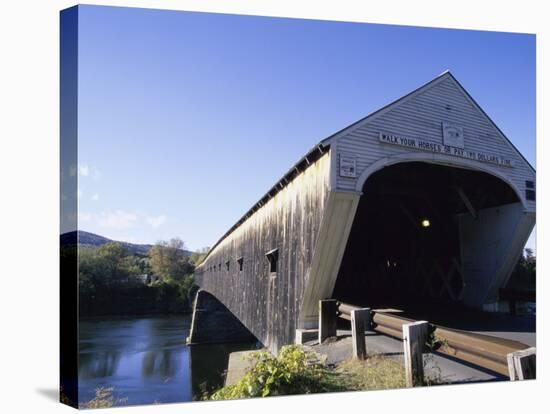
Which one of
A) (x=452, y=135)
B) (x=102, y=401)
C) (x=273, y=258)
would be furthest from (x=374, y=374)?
(x=452, y=135)

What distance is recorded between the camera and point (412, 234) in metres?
12.7

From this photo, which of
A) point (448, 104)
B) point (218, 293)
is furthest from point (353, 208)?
point (218, 293)

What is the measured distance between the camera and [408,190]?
11031 millimetres

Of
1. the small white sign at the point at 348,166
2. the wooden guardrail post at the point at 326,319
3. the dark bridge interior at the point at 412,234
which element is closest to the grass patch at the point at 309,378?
the wooden guardrail post at the point at 326,319

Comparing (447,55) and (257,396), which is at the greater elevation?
(447,55)

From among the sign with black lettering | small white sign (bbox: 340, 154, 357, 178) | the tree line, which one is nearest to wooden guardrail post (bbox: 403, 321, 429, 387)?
small white sign (bbox: 340, 154, 357, 178)

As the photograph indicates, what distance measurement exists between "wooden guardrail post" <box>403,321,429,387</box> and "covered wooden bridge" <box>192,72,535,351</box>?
228 centimetres

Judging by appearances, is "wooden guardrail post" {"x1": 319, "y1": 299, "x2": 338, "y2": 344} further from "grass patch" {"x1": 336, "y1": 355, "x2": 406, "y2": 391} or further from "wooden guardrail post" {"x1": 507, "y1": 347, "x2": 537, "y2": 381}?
"wooden guardrail post" {"x1": 507, "y1": 347, "x2": 537, "y2": 381}

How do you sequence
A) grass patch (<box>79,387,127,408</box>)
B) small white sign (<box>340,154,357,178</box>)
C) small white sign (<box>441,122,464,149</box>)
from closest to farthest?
grass patch (<box>79,387,127,408</box>)
small white sign (<box>340,154,357,178</box>)
small white sign (<box>441,122,464,149</box>)

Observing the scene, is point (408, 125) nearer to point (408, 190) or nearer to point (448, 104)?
point (448, 104)

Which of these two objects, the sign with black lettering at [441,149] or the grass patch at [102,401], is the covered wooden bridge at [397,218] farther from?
the grass patch at [102,401]

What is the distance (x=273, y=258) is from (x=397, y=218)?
512cm

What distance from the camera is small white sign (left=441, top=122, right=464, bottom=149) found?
314 inches

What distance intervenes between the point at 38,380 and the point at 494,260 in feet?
27.8
